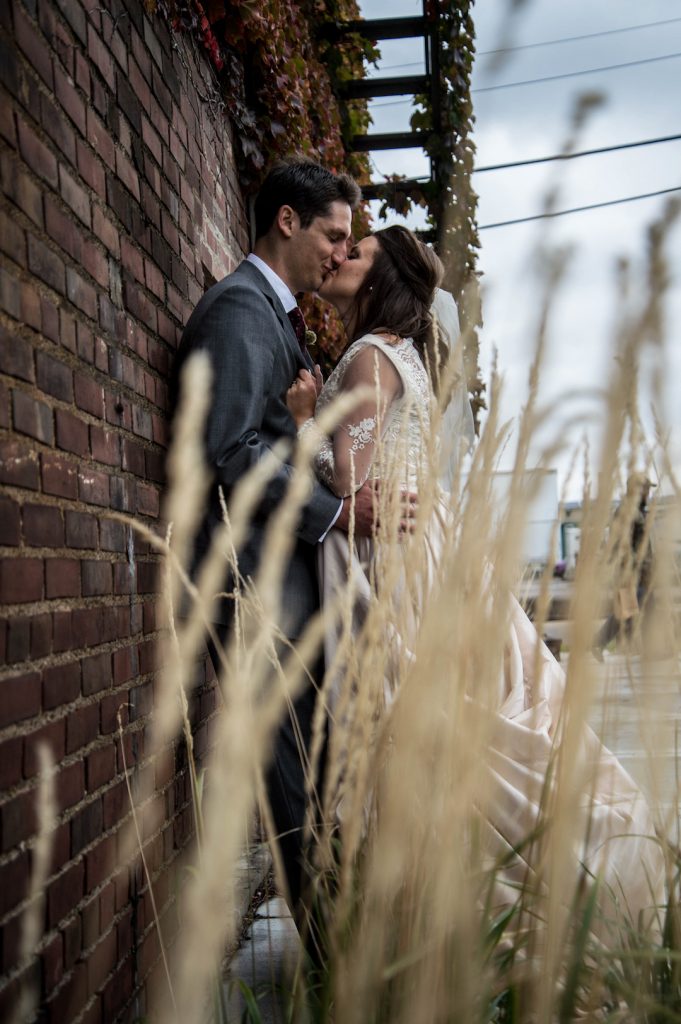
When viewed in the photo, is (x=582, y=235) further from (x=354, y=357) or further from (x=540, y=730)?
(x=354, y=357)

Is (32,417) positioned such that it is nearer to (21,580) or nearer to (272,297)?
(21,580)

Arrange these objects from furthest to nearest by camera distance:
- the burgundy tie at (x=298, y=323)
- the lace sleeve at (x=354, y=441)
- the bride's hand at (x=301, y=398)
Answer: the burgundy tie at (x=298, y=323) → the bride's hand at (x=301, y=398) → the lace sleeve at (x=354, y=441)

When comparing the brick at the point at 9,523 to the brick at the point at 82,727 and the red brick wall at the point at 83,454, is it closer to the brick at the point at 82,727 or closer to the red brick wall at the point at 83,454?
the red brick wall at the point at 83,454

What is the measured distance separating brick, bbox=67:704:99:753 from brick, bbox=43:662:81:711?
32 mm

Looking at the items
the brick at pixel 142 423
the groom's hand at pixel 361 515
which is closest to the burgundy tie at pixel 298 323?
the groom's hand at pixel 361 515

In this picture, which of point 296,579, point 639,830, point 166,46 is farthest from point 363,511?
point 166,46

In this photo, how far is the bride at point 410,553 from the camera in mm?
1349

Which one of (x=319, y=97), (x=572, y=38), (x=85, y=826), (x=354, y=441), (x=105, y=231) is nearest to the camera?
(x=572, y=38)

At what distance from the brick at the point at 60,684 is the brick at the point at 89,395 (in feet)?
1.36

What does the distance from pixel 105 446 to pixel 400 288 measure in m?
1.17

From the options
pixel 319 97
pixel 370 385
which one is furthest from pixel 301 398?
pixel 319 97

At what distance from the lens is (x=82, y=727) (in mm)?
1517

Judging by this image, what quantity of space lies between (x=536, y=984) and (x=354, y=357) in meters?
1.69

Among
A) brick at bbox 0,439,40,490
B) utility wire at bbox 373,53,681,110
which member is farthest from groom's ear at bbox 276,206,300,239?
utility wire at bbox 373,53,681,110
